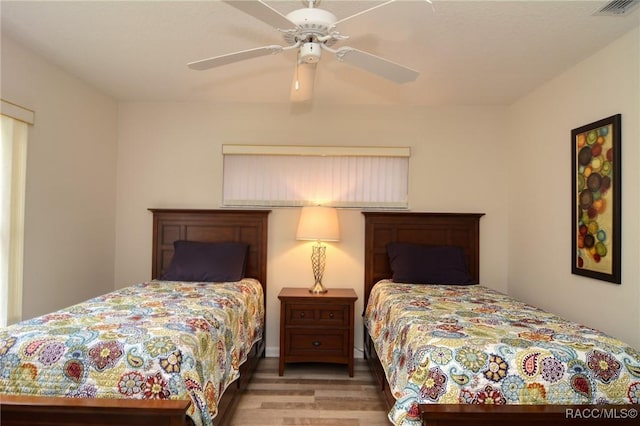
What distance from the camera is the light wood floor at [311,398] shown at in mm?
2580

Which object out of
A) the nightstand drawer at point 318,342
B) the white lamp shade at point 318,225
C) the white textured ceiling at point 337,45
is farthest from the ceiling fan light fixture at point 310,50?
the nightstand drawer at point 318,342

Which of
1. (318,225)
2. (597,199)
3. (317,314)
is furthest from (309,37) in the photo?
(317,314)

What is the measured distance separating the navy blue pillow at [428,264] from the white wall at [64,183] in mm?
2659

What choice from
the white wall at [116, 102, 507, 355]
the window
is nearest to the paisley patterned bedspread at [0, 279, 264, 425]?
the window

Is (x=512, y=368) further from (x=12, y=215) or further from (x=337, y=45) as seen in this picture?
(x=12, y=215)

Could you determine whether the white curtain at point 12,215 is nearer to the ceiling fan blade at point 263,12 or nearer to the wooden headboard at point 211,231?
the wooden headboard at point 211,231

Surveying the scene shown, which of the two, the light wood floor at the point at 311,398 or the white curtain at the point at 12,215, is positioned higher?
the white curtain at the point at 12,215

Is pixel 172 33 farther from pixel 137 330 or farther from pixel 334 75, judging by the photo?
pixel 137 330

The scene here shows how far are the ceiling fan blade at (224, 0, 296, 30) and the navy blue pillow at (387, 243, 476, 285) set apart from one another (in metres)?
2.39

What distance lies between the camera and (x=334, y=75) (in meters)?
3.15

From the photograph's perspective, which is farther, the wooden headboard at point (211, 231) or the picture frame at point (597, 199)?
the wooden headboard at point (211, 231)

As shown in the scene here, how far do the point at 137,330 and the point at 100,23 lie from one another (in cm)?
179

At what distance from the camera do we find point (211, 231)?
12.6 ft

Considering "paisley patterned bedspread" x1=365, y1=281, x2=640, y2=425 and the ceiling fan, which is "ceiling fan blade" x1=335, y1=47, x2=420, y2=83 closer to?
the ceiling fan
